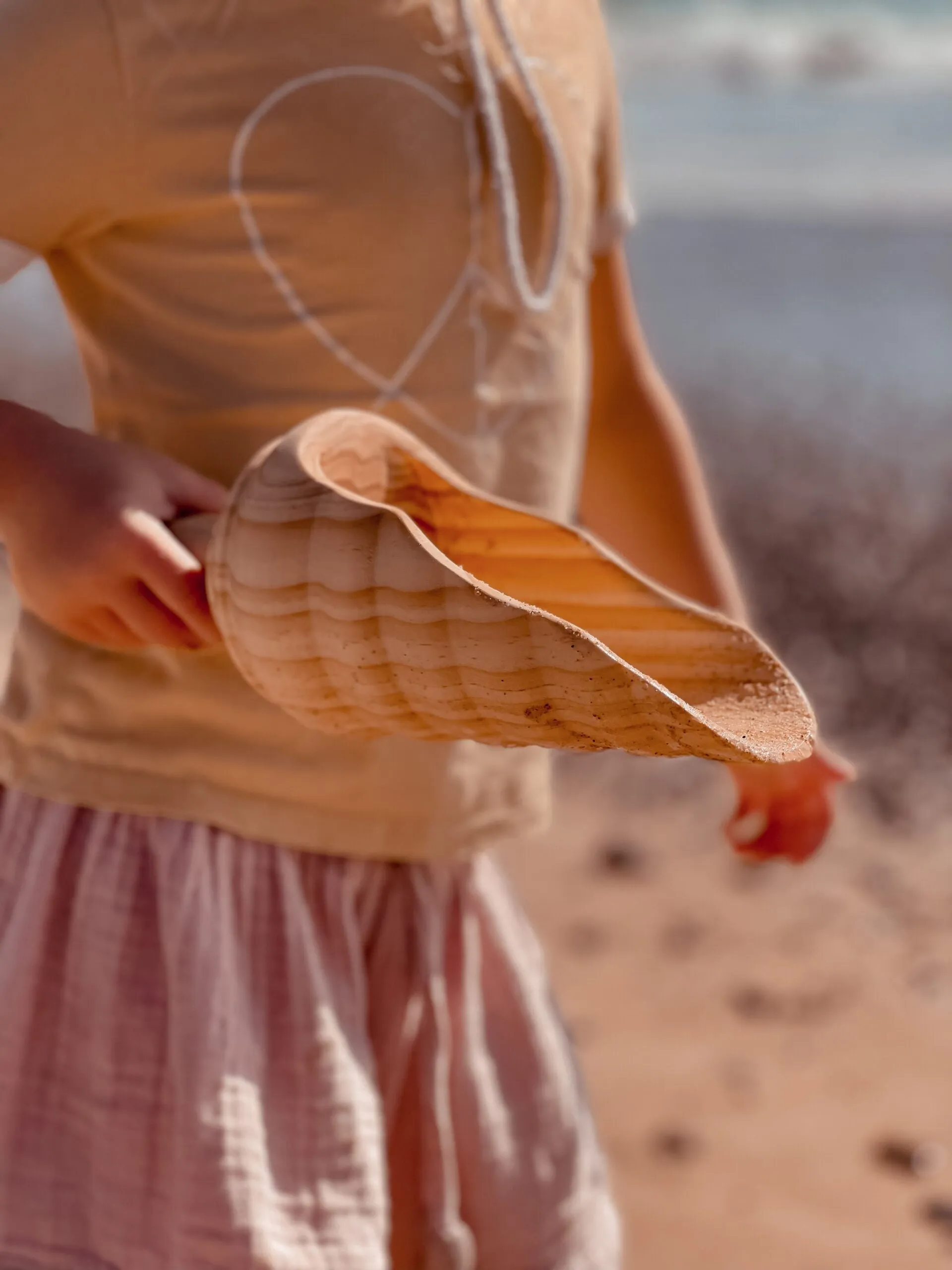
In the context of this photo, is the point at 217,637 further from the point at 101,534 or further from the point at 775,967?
the point at 775,967

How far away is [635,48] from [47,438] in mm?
12619

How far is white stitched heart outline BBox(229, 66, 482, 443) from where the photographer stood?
0.97m

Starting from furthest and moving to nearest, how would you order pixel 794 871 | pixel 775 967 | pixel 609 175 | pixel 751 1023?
pixel 794 871 < pixel 775 967 < pixel 751 1023 < pixel 609 175

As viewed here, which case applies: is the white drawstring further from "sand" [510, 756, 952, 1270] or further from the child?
"sand" [510, 756, 952, 1270]

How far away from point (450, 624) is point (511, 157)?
0.41 m

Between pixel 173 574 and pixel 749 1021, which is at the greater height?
pixel 173 574

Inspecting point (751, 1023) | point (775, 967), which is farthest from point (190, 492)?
point (775, 967)

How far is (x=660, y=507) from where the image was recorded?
1.32 metres

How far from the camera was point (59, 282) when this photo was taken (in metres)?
1.02

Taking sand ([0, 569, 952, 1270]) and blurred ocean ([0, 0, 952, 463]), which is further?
blurred ocean ([0, 0, 952, 463])

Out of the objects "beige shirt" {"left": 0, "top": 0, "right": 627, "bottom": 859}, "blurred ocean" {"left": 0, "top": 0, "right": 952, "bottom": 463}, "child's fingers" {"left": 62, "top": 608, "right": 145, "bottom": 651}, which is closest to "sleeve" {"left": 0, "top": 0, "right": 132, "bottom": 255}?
"beige shirt" {"left": 0, "top": 0, "right": 627, "bottom": 859}

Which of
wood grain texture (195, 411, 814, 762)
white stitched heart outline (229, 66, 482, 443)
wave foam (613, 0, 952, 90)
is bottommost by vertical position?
wood grain texture (195, 411, 814, 762)

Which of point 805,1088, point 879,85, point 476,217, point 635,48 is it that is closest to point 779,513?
point 805,1088

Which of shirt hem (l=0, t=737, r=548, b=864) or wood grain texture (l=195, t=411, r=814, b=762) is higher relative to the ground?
wood grain texture (l=195, t=411, r=814, b=762)
